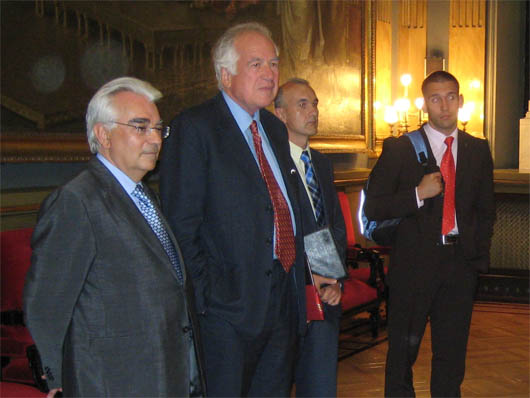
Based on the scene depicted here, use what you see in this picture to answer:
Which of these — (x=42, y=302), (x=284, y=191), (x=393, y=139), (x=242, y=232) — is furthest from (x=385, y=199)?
(x=42, y=302)

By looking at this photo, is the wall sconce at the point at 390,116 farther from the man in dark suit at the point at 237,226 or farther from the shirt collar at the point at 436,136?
the man in dark suit at the point at 237,226

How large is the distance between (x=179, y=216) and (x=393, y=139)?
152 centimetres

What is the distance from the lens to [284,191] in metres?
2.65

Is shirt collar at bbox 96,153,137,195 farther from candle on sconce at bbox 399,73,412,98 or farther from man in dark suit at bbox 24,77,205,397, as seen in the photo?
candle on sconce at bbox 399,73,412,98

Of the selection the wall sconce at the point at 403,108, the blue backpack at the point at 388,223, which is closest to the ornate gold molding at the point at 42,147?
the blue backpack at the point at 388,223

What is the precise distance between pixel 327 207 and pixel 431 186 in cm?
58

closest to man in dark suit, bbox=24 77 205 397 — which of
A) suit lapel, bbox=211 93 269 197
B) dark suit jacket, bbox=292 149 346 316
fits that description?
suit lapel, bbox=211 93 269 197

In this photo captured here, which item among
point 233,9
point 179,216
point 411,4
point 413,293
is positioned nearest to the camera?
point 179,216

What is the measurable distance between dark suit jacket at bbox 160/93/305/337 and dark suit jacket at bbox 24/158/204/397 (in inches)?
18.3

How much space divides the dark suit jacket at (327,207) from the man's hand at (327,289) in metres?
0.04

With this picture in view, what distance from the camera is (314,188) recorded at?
10.2 feet

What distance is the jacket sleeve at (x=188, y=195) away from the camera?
2434 mm

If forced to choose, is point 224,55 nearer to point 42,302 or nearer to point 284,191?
point 284,191

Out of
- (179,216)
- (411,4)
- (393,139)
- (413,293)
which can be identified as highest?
(411,4)
